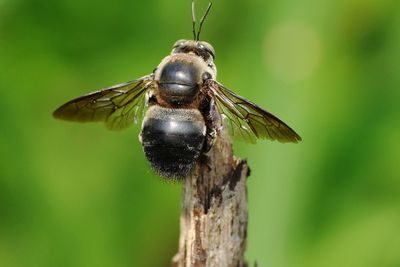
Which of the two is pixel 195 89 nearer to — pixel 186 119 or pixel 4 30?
pixel 186 119

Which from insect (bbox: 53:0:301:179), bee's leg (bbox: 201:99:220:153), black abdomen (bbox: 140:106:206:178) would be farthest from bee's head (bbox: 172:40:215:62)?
black abdomen (bbox: 140:106:206:178)

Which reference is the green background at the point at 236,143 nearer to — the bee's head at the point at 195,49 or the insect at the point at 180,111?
the insect at the point at 180,111

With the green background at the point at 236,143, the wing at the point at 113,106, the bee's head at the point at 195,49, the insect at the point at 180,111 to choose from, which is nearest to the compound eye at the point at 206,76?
the insect at the point at 180,111

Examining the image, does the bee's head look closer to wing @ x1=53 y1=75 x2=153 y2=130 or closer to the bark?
wing @ x1=53 y1=75 x2=153 y2=130

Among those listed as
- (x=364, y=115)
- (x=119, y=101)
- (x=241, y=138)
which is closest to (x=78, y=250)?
Answer: (x=119, y=101)

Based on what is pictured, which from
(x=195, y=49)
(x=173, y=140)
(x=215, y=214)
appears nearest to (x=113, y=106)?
(x=195, y=49)

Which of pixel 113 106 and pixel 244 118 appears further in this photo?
pixel 113 106

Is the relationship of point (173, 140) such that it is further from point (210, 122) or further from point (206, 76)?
point (206, 76)
